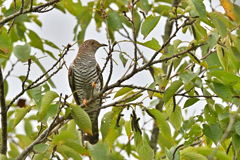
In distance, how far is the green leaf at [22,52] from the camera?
2.51 metres

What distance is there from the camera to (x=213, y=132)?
1939mm

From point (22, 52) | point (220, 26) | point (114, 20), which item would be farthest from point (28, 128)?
point (220, 26)

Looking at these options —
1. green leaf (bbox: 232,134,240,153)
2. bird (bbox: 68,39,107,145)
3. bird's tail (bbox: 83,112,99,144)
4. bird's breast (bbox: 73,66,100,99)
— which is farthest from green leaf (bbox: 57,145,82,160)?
bird's breast (bbox: 73,66,100,99)

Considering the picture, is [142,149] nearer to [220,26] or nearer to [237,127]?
[237,127]

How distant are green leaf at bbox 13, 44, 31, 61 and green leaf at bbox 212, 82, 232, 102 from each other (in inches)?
57.4

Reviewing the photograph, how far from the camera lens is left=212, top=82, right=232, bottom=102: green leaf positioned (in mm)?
1809

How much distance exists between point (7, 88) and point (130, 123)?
59.2 inches

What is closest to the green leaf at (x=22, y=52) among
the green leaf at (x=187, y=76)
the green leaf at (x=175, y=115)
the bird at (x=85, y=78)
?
the green leaf at (x=175, y=115)

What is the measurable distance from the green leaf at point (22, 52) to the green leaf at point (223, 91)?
146cm

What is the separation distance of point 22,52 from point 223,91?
1.57 m

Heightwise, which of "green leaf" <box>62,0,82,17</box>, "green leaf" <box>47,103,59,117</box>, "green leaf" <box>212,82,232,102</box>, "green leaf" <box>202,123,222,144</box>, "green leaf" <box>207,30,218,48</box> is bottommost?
"green leaf" <box>202,123,222,144</box>

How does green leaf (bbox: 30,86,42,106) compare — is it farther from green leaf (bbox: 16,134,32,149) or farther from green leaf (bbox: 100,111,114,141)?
green leaf (bbox: 16,134,32,149)

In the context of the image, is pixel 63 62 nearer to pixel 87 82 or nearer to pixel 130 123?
pixel 130 123

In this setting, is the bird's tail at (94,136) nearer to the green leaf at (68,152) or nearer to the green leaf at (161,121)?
the green leaf at (68,152)
